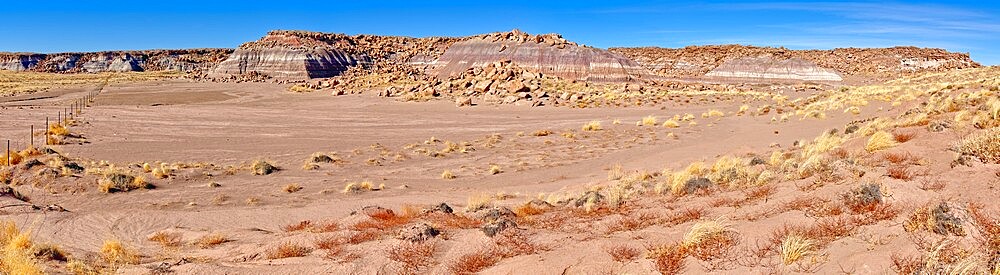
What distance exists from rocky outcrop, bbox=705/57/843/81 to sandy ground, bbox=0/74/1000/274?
119 ft

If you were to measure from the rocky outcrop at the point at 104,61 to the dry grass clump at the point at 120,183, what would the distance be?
5561 inches

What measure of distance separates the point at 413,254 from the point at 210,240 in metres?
3.98

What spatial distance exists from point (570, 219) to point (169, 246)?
599 centimetres

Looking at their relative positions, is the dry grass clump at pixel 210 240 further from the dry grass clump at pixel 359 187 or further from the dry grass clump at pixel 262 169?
the dry grass clump at pixel 262 169

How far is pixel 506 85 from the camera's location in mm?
47094

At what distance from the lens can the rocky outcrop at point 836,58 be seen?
9006 cm

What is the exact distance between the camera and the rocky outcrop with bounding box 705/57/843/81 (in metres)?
68.6

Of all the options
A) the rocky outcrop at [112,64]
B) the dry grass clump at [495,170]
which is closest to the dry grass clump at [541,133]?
the dry grass clump at [495,170]

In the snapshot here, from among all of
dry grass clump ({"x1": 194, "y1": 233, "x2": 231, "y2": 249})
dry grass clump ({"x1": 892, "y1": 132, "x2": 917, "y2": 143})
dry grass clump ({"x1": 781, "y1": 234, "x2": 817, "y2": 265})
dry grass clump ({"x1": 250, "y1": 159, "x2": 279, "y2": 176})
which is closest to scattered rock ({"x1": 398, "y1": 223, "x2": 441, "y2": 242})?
dry grass clump ({"x1": 194, "y1": 233, "x2": 231, "y2": 249})

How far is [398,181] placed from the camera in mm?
16062

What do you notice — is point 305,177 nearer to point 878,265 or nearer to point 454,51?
point 878,265

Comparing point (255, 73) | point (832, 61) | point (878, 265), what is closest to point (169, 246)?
point (878, 265)

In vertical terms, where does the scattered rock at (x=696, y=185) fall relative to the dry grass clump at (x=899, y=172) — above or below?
below

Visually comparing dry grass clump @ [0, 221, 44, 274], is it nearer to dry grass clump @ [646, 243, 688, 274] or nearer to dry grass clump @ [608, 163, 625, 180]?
dry grass clump @ [646, 243, 688, 274]
